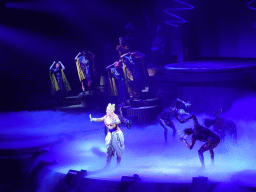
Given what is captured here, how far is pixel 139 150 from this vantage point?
7.42 meters

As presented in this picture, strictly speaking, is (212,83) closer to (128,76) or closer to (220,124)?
(220,124)

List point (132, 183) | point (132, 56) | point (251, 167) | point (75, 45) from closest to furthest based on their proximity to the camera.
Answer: point (132, 183) < point (251, 167) < point (132, 56) < point (75, 45)

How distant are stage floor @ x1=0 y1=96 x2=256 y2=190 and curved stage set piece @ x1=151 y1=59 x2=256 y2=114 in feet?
0.85

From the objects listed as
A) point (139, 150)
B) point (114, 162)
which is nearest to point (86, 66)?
point (139, 150)

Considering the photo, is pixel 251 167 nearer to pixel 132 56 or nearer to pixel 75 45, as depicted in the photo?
pixel 132 56

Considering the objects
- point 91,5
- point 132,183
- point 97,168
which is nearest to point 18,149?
point 97,168

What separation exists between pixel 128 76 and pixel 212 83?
7.12ft

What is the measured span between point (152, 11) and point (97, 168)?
630 cm

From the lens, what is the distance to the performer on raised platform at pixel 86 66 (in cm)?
1007

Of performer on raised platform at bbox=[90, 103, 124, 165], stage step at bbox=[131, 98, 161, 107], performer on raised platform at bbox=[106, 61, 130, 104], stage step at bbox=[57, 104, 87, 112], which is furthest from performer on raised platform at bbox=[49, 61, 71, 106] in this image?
performer on raised platform at bbox=[90, 103, 124, 165]

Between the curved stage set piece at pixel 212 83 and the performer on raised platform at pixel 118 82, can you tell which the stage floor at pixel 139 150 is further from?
the performer on raised platform at pixel 118 82

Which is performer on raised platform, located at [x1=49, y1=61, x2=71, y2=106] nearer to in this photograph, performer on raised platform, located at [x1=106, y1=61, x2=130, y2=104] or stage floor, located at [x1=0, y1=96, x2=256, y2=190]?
stage floor, located at [x1=0, y1=96, x2=256, y2=190]

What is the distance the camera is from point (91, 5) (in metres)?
11.3

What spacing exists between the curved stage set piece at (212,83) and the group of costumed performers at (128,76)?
0.72m
